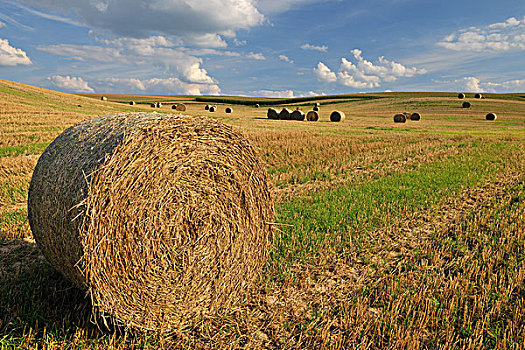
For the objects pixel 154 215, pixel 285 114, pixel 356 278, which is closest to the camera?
pixel 154 215

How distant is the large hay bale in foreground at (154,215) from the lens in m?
3.41

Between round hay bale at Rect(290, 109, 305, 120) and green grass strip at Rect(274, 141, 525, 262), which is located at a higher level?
round hay bale at Rect(290, 109, 305, 120)

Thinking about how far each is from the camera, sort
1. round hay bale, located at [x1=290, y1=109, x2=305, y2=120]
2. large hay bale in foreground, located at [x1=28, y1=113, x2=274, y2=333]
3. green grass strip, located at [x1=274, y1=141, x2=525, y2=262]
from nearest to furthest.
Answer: large hay bale in foreground, located at [x1=28, y1=113, x2=274, y2=333], green grass strip, located at [x1=274, y1=141, x2=525, y2=262], round hay bale, located at [x1=290, y1=109, x2=305, y2=120]

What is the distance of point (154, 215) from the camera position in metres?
3.83

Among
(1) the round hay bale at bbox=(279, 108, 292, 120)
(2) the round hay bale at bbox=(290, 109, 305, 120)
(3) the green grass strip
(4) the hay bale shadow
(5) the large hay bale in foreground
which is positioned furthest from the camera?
(1) the round hay bale at bbox=(279, 108, 292, 120)

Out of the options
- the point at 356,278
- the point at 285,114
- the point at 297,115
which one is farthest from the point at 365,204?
the point at 285,114

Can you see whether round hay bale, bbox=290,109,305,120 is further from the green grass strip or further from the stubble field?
the stubble field

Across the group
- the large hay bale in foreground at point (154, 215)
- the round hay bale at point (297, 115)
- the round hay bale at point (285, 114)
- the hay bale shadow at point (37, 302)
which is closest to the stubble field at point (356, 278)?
the hay bale shadow at point (37, 302)

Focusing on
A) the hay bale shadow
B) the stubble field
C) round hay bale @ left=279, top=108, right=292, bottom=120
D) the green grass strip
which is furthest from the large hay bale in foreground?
round hay bale @ left=279, top=108, right=292, bottom=120

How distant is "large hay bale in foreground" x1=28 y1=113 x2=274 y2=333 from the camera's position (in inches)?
134

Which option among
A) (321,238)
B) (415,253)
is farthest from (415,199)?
(321,238)

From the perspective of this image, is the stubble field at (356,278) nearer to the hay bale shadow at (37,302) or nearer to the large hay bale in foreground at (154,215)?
the hay bale shadow at (37,302)

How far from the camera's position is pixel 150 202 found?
379 cm

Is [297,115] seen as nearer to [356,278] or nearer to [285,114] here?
[285,114]
